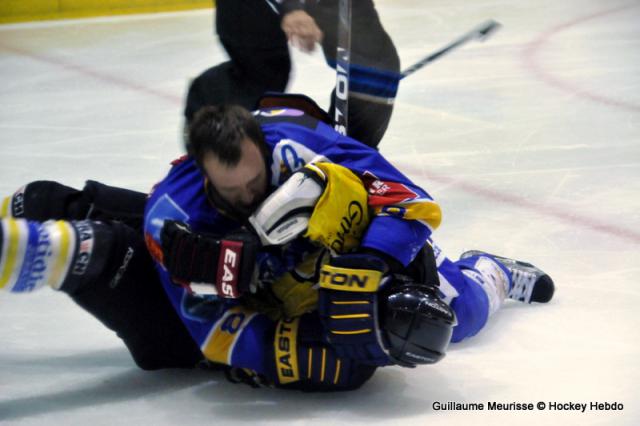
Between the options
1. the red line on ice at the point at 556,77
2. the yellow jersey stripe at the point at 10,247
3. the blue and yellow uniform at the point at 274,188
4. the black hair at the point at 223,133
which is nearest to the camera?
the yellow jersey stripe at the point at 10,247

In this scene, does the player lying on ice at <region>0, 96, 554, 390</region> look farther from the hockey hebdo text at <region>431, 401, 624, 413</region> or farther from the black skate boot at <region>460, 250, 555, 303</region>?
the black skate boot at <region>460, 250, 555, 303</region>

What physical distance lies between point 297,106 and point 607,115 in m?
2.02

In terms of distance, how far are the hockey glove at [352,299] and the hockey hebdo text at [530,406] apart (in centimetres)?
16

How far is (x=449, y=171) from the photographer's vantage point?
319cm

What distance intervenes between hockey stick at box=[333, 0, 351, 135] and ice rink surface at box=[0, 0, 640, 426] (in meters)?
0.39

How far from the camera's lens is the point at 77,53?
4.76 metres

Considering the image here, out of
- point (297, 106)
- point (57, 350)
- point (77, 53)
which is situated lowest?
point (77, 53)

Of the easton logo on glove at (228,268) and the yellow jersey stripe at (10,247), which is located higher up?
the yellow jersey stripe at (10,247)

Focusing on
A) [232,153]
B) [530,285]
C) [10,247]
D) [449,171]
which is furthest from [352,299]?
[449,171]

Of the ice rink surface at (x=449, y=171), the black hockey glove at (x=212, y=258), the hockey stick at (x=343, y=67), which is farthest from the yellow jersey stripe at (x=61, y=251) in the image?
the hockey stick at (x=343, y=67)

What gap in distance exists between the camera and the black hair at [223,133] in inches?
66.0

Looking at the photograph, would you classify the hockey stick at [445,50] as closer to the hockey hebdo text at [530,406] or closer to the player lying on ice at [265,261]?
the player lying on ice at [265,261]

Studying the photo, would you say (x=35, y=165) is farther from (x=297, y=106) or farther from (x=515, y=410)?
(x=515, y=410)

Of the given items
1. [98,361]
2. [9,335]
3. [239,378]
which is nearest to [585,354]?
[239,378]
